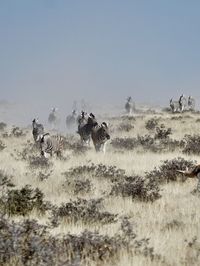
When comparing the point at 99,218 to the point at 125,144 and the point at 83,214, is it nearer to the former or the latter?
the point at 83,214

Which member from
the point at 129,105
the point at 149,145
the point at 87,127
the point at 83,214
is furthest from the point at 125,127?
the point at 83,214

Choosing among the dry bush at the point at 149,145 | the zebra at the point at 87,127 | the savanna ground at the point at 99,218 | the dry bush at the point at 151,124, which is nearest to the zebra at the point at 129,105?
the dry bush at the point at 151,124

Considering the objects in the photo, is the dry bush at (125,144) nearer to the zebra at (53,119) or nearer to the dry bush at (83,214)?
the dry bush at (83,214)

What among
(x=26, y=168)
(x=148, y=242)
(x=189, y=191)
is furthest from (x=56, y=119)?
(x=148, y=242)

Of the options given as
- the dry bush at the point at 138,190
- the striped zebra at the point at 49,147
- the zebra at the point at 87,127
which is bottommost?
the dry bush at the point at 138,190

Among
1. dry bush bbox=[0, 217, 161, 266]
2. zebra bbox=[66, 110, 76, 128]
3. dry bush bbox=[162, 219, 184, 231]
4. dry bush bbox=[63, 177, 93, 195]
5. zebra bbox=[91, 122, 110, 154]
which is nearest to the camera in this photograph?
dry bush bbox=[0, 217, 161, 266]

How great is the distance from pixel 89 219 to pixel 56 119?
5431 centimetres

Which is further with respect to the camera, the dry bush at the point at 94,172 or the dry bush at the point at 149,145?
the dry bush at the point at 149,145

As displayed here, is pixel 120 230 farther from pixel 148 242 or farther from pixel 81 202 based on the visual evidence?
pixel 81 202

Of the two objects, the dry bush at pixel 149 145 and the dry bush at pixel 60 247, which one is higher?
the dry bush at pixel 149 145

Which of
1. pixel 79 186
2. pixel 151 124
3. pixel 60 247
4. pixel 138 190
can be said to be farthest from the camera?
pixel 151 124

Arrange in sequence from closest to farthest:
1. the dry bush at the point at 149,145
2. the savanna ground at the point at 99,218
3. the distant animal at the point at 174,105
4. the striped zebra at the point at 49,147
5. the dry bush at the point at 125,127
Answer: the savanna ground at the point at 99,218
the striped zebra at the point at 49,147
the dry bush at the point at 149,145
the dry bush at the point at 125,127
the distant animal at the point at 174,105

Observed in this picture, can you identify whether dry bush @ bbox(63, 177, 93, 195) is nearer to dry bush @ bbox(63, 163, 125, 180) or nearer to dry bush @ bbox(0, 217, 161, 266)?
dry bush @ bbox(63, 163, 125, 180)

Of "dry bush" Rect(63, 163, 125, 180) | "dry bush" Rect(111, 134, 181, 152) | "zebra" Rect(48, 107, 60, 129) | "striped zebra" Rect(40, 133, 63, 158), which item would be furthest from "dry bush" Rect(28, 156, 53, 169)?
"zebra" Rect(48, 107, 60, 129)
